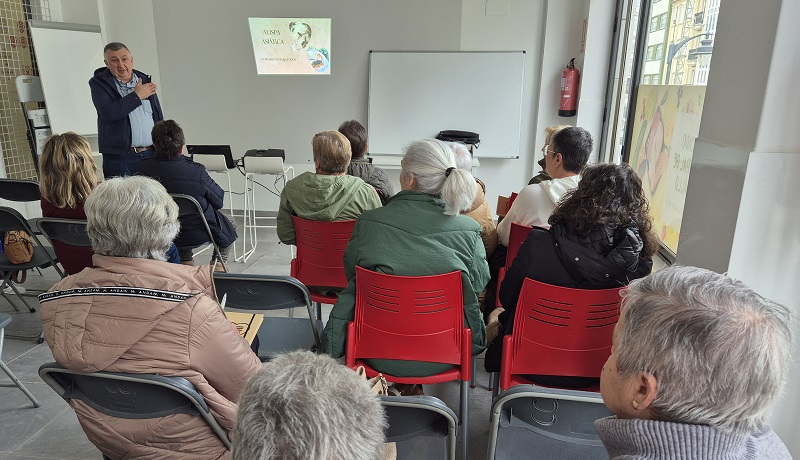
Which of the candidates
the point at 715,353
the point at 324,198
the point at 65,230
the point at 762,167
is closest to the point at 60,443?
the point at 65,230

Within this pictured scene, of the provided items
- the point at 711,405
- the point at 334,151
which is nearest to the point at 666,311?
the point at 711,405

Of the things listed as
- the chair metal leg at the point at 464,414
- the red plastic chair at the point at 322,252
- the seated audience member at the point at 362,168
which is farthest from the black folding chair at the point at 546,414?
the seated audience member at the point at 362,168

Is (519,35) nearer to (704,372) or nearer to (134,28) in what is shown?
(134,28)

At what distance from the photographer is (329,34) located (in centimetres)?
582

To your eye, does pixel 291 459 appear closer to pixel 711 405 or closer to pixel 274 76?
pixel 711 405

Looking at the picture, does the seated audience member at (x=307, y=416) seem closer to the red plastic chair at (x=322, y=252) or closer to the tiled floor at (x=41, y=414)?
the tiled floor at (x=41, y=414)

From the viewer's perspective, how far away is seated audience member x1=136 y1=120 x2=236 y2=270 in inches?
129

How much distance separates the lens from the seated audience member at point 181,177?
3.27 metres

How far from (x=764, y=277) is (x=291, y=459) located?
1.62 meters

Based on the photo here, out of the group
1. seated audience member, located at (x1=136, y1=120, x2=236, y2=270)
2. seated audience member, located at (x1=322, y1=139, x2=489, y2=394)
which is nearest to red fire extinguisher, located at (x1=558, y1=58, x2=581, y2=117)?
seated audience member, located at (x1=136, y1=120, x2=236, y2=270)

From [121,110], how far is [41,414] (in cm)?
243

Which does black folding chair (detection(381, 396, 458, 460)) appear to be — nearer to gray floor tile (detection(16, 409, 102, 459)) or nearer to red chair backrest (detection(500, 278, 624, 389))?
red chair backrest (detection(500, 278, 624, 389))

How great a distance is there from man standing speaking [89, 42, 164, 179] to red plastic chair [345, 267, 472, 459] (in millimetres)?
2984

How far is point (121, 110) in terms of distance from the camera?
3994 millimetres
